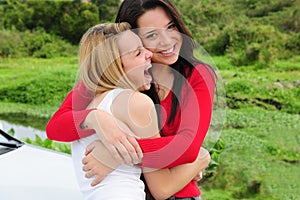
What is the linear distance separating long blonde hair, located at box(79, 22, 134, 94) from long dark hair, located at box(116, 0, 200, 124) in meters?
0.12

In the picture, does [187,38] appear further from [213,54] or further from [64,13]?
[64,13]

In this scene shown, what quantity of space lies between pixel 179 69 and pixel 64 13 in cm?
533

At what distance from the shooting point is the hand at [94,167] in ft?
3.83

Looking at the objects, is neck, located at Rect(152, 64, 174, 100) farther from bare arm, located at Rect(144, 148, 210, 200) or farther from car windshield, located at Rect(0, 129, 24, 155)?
car windshield, located at Rect(0, 129, 24, 155)

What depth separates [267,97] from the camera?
203 inches

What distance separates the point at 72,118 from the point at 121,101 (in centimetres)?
19

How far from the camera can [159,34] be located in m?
1.32

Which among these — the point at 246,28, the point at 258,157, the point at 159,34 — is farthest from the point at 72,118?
the point at 246,28

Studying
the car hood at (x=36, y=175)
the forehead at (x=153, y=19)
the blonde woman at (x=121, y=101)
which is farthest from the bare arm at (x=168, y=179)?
the car hood at (x=36, y=175)

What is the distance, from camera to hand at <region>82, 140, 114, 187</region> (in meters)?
1.17

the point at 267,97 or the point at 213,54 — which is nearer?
the point at 267,97

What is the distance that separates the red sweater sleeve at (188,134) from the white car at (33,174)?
0.62m

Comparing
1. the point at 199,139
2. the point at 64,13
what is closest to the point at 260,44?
the point at 64,13

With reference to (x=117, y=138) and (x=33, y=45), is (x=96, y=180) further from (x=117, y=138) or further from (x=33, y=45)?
(x=33, y=45)
